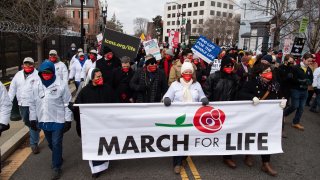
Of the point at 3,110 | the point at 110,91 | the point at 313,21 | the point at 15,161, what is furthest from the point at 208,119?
the point at 313,21

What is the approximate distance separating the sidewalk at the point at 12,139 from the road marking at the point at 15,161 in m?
0.10

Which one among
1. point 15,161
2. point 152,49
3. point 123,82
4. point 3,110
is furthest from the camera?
point 152,49

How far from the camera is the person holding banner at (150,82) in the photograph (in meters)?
6.20

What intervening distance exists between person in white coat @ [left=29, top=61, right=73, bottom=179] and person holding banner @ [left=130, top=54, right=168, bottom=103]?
1.64m

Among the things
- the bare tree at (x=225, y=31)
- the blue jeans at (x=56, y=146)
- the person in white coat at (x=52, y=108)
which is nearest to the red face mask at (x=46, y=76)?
the person in white coat at (x=52, y=108)

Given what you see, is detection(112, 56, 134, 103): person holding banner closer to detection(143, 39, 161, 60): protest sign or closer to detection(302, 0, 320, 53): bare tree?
detection(143, 39, 161, 60): protest sign

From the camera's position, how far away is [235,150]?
17.4ft

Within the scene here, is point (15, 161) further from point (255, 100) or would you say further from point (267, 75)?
point (267, 75)

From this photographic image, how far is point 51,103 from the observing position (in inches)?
189

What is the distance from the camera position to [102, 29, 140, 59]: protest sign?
24.6 ft

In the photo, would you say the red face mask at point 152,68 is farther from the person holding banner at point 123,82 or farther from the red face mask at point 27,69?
the red face mask at point 27,69

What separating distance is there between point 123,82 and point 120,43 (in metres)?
1.50

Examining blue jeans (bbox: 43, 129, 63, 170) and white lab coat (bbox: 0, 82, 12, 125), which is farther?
blue jeans (bbox: 43, 129, 63, 170)

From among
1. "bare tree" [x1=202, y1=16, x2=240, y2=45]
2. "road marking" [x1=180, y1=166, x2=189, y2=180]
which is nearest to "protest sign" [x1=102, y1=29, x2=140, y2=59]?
"road marking" [x1=180, y1=166, x2=189, y2=180]
